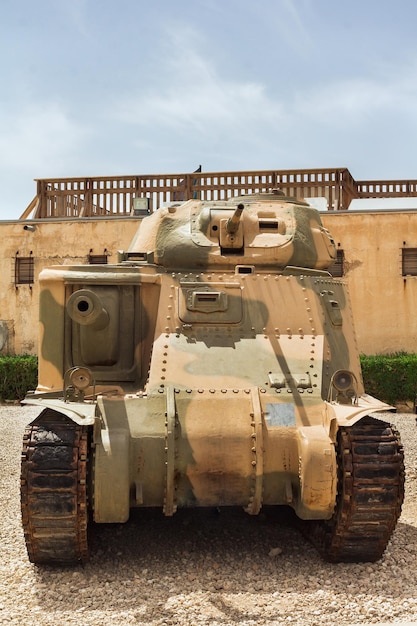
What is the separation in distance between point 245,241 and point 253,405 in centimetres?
220

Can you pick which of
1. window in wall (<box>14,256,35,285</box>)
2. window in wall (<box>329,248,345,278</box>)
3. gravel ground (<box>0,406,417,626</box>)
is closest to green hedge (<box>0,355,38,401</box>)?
window in wall (<box>14,256,35,285</box>)

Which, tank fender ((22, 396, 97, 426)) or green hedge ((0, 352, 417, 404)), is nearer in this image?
tank fender ((22, 396, 97, 426))

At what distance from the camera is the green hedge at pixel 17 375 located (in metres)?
17.4

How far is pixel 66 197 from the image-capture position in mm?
19547

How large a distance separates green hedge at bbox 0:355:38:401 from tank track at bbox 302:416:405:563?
1252 cm

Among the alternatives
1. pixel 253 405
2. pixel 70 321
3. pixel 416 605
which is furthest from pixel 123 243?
pixel 416 605

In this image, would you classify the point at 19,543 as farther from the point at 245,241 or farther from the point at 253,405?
the point at 245,241

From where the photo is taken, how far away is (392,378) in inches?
650

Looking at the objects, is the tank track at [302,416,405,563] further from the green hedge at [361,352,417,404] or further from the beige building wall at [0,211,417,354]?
the beige building wall at [0,211,417,354]

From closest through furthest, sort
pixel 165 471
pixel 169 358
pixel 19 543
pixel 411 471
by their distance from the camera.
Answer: pixel 165 471, pixel 169 358, pixel 19 543, pixel 411 471

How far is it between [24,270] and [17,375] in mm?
2965

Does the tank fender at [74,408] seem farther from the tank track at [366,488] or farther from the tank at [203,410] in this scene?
the tank track at [366,488]

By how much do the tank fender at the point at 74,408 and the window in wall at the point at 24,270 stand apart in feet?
43.7

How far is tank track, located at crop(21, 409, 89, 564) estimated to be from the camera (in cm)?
552
